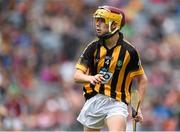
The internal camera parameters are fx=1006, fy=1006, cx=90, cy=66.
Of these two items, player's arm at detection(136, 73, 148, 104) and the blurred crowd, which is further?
the blurred crowd

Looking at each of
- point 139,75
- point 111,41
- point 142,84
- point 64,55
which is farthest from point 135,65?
point 64,55

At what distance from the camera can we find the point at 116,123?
10.6m

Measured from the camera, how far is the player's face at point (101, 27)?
35.2 feet

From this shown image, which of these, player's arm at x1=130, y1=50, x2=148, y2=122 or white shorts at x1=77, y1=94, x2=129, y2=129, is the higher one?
player's arm at x1=130, y1=50, x2=148, y2=122

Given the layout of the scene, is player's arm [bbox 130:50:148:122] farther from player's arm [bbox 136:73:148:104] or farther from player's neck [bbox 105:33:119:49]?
player's neck [bbox 105:33:119:49]

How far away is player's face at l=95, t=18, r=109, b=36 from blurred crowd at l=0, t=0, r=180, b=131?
465 centimetres

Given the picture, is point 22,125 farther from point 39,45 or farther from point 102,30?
point 102,30

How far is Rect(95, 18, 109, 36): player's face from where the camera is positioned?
10.7 metres

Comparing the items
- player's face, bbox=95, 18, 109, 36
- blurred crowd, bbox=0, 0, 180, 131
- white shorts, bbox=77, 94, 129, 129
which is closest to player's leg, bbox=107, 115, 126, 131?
white shorts, bbox=77, 94, 129, 129

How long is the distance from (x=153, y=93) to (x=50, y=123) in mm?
1890

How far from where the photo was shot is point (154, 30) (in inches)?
762

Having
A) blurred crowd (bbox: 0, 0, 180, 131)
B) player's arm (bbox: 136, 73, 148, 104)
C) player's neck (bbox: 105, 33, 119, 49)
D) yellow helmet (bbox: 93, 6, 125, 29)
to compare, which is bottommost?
blurred crowd (bbox: 0, 0, 180, 131)

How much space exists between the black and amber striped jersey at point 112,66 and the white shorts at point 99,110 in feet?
0.21

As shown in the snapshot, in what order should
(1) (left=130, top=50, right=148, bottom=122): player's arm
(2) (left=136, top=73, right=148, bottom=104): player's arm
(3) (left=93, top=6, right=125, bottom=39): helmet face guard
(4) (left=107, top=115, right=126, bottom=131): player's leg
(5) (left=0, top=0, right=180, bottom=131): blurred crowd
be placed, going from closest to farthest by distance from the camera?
(4) (left=107, top=115, right=126, bottom=131): player's leg, (3) (left=93, top=6, right=125, bottom=39): helmet face guard, (1) (left=130, top=50, right=148, bottom=122): player's arm, (2) (left=136, top=73, right=148, bottom=104): player's arm, (5) (left=0, top=0, right=180, bottom=131): blurred crowd
